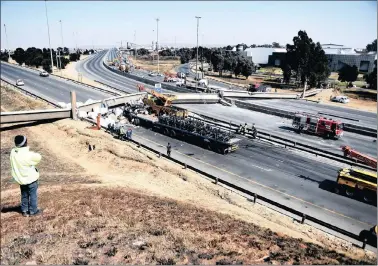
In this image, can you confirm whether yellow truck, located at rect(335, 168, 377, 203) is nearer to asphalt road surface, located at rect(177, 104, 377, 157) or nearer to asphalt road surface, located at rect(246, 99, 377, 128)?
asphalt road surface, located at rect(177, 104, 377, 157)

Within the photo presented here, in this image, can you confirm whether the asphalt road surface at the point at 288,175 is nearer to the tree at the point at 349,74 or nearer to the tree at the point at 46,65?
the tree at the point at 349,74

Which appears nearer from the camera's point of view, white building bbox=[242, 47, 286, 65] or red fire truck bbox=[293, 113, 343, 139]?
red fire truck bbox=[293, 113, 343, 139]

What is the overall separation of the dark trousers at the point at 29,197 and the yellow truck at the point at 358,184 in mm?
22022

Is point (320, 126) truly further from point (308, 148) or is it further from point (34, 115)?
point (34, 115)

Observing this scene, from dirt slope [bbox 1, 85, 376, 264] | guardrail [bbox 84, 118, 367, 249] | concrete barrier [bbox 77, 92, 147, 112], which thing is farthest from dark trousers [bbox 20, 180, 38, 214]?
concrete barrier [bbox 77, 92, 147, 112]

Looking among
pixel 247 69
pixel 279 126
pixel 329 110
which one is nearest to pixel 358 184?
pixel 279 126

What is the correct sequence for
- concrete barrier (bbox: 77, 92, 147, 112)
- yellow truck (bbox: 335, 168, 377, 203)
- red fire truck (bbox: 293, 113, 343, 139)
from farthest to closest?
concrete barrier (bbox: 77, 92, 147, 112)
red fire truck (bbox: 293, 113, 343, 139)
yellow truck (bbox: 335, 168, 377, 203)

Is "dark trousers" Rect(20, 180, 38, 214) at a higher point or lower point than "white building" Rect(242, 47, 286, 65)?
lower

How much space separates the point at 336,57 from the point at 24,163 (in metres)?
132

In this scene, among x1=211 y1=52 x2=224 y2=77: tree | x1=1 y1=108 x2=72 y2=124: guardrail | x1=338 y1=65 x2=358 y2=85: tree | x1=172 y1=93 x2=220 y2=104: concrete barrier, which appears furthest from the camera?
x1=211 y1=52 x2=224 y2=77: tree

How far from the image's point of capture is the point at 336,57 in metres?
121

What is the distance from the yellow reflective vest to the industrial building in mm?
113892

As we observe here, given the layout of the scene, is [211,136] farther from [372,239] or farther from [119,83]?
[119,83]

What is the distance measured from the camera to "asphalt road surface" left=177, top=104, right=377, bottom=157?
3993cm
